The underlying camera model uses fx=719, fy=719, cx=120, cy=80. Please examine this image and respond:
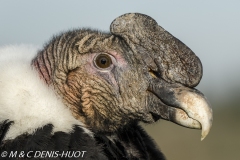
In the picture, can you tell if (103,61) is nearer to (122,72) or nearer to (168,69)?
(122,72)

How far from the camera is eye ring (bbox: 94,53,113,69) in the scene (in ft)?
20.8

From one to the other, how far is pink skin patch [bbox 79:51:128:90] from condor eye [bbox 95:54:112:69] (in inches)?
1.0

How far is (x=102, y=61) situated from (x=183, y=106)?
874 mm

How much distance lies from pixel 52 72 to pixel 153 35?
96 cm

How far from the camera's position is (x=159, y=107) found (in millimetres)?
6176

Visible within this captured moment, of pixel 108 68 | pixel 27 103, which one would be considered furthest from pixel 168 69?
pixel 27 103

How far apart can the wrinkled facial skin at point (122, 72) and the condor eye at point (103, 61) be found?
1 centimetres

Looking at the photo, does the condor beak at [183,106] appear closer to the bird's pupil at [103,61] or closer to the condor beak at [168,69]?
the condor beak at [168,69]

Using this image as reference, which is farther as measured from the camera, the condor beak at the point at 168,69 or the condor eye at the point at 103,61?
the condor eye at the point at 103,61

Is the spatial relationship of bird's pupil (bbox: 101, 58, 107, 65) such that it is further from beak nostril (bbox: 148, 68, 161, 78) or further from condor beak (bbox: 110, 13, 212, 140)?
beak nostril (bbox: 148, 68, 161, 78)

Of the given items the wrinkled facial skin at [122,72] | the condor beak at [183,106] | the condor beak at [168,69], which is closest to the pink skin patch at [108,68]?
the wrinkled facial skin at [122,72]

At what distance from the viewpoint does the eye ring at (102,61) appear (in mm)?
6348

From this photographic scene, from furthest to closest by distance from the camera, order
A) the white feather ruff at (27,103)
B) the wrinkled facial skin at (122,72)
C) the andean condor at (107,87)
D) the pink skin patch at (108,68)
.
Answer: the pink skin patch at (108,68)
the wrinkled facial skin at (122,72)
the andean condor at (107,87)
the white feather ruff at (27,103)

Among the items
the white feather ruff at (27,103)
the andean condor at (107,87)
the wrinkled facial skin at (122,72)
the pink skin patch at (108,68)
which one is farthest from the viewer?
the pink skin patch at (108,68)
